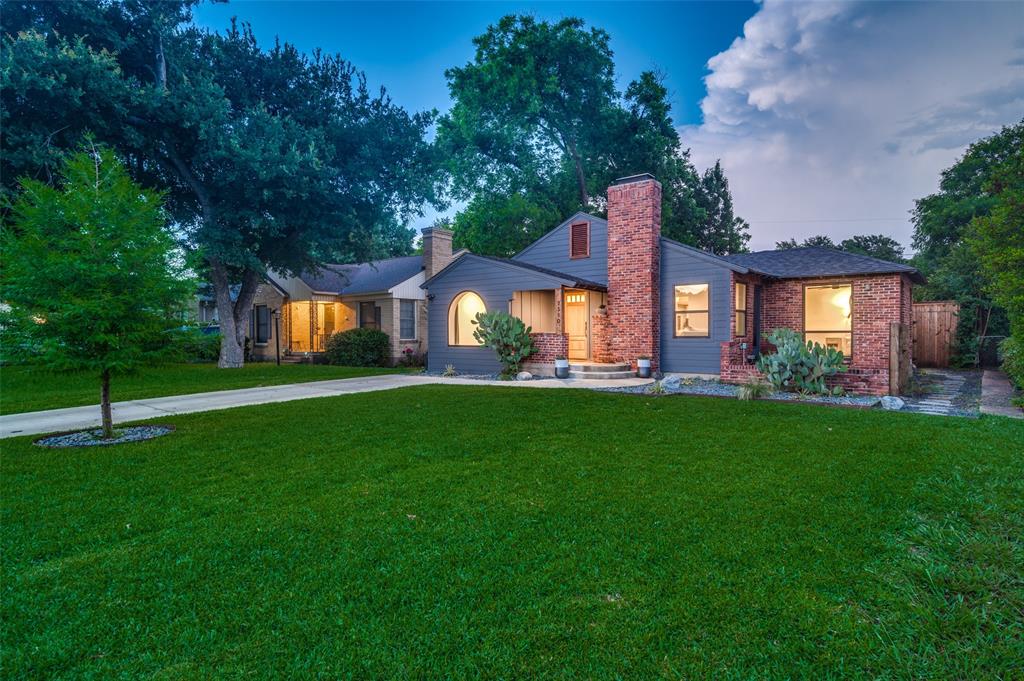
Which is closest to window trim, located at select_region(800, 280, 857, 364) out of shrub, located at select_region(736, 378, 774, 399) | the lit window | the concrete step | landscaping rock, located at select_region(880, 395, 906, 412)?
the lit window

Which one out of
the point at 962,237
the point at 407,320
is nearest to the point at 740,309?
the point at 962,237

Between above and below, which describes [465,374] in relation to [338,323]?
below

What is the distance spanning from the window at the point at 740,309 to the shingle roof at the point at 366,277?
11.8 m

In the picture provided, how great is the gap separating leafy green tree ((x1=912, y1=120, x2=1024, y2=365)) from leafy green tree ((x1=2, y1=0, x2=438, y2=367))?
18.5 metres

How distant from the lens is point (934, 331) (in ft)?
50.1

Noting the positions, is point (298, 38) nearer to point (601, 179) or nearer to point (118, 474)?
point (601, 179)

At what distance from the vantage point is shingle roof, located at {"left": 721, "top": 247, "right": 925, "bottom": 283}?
39.8 ft

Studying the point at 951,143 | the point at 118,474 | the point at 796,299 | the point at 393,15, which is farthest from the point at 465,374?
the point at 951,143

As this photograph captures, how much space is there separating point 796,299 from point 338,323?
54.5ft

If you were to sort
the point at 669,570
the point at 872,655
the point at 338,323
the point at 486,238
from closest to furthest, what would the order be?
1. the point at 872,655
2. the point at 669,570
3. the point at 338,323
4. the point at 486,238

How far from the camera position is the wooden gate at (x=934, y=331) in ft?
48.8

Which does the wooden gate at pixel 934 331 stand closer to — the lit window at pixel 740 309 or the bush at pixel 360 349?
the lit window at pixel 740 309

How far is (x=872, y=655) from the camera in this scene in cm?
193

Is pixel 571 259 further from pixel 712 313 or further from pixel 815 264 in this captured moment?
pixel 815 264
